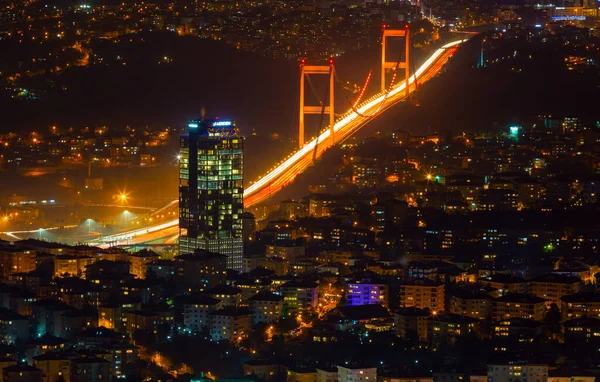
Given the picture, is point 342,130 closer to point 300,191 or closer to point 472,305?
point 300,191

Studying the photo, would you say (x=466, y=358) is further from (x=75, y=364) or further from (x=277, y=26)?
(x=277, y=26)

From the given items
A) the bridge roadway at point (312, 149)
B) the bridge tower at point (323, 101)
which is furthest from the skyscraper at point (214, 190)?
the bridge tower at point (323, 101)

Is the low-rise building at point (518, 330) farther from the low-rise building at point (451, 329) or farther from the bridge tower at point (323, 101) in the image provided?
the bridge tower at point (323, 101)

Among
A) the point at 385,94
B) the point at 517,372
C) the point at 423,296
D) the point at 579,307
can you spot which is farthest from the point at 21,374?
the point at 385,94

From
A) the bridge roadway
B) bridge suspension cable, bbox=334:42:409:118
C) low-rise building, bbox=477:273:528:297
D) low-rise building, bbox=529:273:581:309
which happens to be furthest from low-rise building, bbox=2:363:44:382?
bridge suspension cable, bbox=334:42:409:118

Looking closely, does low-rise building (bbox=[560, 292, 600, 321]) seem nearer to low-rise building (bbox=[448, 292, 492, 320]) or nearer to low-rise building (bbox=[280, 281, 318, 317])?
low-rise building (bbox=[448, 292, 492, 320])

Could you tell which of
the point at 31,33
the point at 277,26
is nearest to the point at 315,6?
the point at 277,26
